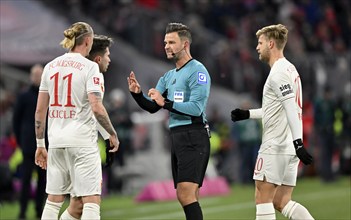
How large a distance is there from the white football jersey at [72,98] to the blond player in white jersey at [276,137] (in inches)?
65.8

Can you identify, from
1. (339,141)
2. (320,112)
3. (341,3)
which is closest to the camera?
(320,112)

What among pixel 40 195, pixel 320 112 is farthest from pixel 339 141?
pixel 40 195

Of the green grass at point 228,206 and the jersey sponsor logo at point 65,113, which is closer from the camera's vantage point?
the jersey sponsor logo at point 65,113

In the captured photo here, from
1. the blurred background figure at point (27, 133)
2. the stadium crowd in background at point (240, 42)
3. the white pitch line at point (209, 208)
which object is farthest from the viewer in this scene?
the stadium crowd in background at point (240, 42)

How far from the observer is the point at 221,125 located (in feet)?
81.0

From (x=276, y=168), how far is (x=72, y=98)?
2100mm

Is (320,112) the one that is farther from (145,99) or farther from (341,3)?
(145,99)

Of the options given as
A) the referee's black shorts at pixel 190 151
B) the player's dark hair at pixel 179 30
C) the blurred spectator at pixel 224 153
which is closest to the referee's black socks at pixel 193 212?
the referee's black shorts at pixel 190 151

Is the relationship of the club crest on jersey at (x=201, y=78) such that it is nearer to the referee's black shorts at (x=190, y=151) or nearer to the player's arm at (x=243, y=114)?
the referee's black shorts at (x=190, y=151)

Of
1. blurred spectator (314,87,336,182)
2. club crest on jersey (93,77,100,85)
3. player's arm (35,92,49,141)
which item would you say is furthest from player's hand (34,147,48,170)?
blurred spectator (314,87,336,182)

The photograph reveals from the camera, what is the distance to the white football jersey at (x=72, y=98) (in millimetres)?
9641

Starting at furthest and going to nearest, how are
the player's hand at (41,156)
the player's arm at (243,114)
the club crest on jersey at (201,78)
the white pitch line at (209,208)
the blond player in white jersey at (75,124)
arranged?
the white pitch line at (209,208) → the player's arm at (243,114) → the club crest on jersey at (201,78) → the player's hand at (41,156) → the blond player in white jersey at (75,124)

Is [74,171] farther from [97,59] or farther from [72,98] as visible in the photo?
[97,59]

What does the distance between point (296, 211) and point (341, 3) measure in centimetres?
2302
